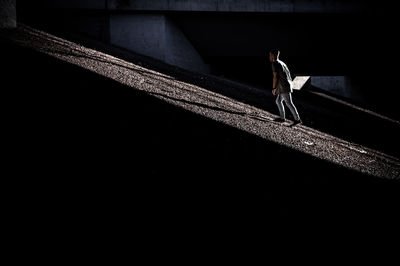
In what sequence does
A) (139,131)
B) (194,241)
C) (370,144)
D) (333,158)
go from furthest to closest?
(370,144) → (333,158) → (139,131) → (194,241)

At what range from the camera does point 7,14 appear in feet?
33.4

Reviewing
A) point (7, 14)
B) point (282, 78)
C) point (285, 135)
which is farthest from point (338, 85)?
point (7, 14)

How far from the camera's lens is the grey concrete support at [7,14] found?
9.88m

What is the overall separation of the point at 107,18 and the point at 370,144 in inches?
618

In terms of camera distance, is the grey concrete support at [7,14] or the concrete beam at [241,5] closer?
the grey concrete support at [7,14]

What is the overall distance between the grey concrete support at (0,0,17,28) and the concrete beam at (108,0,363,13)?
8.27 meters

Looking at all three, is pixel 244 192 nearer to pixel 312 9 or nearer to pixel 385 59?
pixel 312 9

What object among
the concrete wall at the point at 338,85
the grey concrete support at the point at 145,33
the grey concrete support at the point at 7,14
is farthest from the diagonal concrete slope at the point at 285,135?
the concrete wall at the point at 338,85

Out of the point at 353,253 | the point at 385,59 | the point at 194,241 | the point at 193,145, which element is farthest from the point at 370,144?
the point at 385,59

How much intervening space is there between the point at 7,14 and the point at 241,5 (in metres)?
12.8

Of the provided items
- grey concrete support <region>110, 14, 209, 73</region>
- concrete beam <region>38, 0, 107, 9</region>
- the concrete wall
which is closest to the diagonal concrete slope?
concrete beam <region>38, 0, 107, 9</region>

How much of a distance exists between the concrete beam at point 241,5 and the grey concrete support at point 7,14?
27.1 feet

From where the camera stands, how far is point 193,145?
492 centimetres

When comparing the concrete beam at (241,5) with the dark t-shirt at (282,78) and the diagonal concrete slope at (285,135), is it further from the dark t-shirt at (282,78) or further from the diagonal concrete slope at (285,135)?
the dark t-shirt at (282,78)
